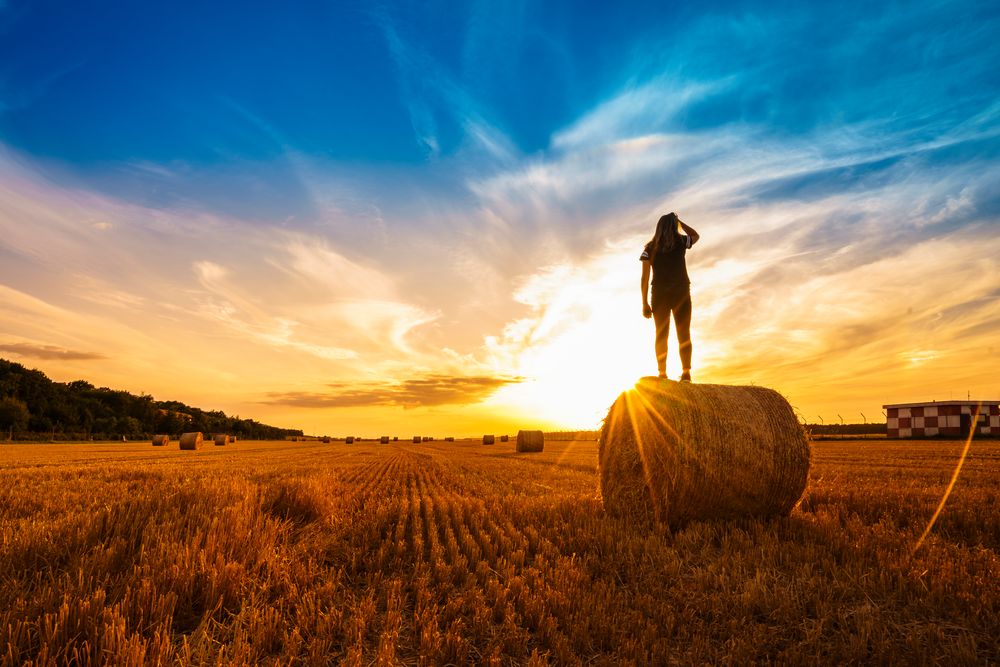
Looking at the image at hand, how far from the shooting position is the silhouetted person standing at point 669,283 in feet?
22.4

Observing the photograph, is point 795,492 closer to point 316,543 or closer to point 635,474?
point 635,474

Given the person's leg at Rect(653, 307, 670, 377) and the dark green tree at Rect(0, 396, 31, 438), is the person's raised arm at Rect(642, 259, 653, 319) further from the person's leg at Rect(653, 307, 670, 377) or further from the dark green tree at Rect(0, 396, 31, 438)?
the dark green tree at Rect(0, 396, 31, 438)

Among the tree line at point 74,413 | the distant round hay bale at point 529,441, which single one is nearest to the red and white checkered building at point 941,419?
the distant round hay bale at point 529,441

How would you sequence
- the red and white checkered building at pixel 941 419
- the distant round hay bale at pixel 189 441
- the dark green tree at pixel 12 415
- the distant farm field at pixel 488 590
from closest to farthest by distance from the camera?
the distant farm field at pixel 488 590 → the red and white checkered building at pixel 941 419 → the distant round hay bale at pixel 189 441 → the dark green tree at pixel 12 415

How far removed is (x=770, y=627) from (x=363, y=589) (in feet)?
9.46

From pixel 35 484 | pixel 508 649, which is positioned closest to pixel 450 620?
pixel 508 649

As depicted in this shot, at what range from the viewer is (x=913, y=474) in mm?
10680

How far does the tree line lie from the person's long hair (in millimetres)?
86035

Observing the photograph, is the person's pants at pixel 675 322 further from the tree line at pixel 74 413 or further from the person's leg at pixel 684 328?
the tree line at pixel 74 413

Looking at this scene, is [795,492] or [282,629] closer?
[282,629]

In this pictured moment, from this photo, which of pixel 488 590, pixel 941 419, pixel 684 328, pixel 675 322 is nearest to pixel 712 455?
pixel 684 328

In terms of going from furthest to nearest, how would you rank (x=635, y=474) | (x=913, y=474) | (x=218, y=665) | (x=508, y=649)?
(x=913, y=474) < (x=635, y=474) < (x=508, y=649) < (x=218, y=665)

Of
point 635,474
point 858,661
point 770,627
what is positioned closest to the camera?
point 858,661

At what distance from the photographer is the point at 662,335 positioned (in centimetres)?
700
